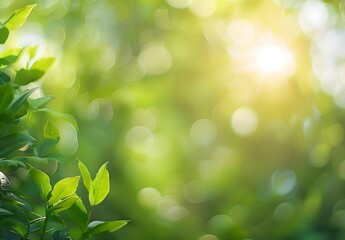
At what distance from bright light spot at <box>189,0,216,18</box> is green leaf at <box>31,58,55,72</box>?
3.33 meters

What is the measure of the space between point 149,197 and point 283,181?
804mm

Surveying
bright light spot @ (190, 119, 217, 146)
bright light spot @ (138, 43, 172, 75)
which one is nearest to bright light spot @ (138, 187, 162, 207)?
bright light spot @ (190, 119, 217, 146)

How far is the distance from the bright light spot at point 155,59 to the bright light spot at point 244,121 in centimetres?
63

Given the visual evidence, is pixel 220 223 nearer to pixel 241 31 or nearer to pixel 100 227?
pixel 100 227

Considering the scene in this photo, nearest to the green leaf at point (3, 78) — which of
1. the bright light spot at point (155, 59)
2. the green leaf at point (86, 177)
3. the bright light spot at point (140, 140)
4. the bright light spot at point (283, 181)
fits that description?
the green leaf at point (86, 177)

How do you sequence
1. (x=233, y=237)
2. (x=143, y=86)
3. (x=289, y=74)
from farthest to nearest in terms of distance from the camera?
1. (x=289, y=74)
2. (x=143, y=86)
3. (x=233, y=237)

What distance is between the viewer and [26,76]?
1.36 m

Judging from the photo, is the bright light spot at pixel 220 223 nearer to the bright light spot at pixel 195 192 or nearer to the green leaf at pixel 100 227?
the bright light spot at pixel 195 192

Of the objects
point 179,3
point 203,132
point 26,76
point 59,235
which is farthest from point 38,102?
point 179,3

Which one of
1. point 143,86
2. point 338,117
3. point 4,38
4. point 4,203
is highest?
point 338,117

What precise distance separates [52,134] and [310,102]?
302 cm

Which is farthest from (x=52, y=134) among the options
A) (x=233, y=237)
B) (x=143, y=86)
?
(x=143, y=86)

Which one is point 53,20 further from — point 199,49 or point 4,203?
point 4,203

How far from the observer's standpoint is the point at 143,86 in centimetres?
401
